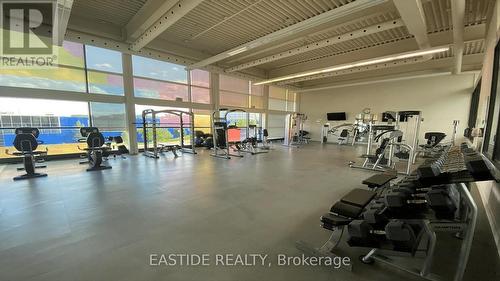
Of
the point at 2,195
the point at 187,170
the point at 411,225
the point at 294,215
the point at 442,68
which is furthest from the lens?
the point at 442,68

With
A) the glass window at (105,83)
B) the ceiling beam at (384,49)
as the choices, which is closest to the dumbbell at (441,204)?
the ceiling beam at (384,49)

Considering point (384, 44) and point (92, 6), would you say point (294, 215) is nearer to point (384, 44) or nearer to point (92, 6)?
point (92, 6)

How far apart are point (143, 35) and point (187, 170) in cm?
425

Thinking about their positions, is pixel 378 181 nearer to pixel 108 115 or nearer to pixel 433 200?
pixel 433 200

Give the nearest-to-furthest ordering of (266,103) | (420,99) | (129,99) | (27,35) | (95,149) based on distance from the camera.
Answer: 1. (95,149)
2. (27,35)
3. (129,99)
4. (420,99)
5. (266,103)

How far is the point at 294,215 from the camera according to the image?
8.62 ft

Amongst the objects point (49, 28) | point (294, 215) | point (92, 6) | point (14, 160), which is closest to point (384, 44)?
point (294, 215)

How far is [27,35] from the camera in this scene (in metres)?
5.47

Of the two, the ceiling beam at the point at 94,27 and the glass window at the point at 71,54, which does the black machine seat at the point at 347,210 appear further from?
the glass window at the point at 71,54

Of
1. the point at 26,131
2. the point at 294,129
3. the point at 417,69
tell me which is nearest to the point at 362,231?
the point at 26,131

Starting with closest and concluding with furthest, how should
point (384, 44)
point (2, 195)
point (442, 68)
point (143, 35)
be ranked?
point (2, 195) → point (143, 35) → point (384, 44) → point (442, 68)

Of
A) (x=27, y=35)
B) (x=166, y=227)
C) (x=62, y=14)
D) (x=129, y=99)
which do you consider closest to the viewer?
(x=166, y=227)

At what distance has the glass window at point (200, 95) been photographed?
917 cm

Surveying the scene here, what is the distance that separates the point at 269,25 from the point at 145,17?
11.7 feet
